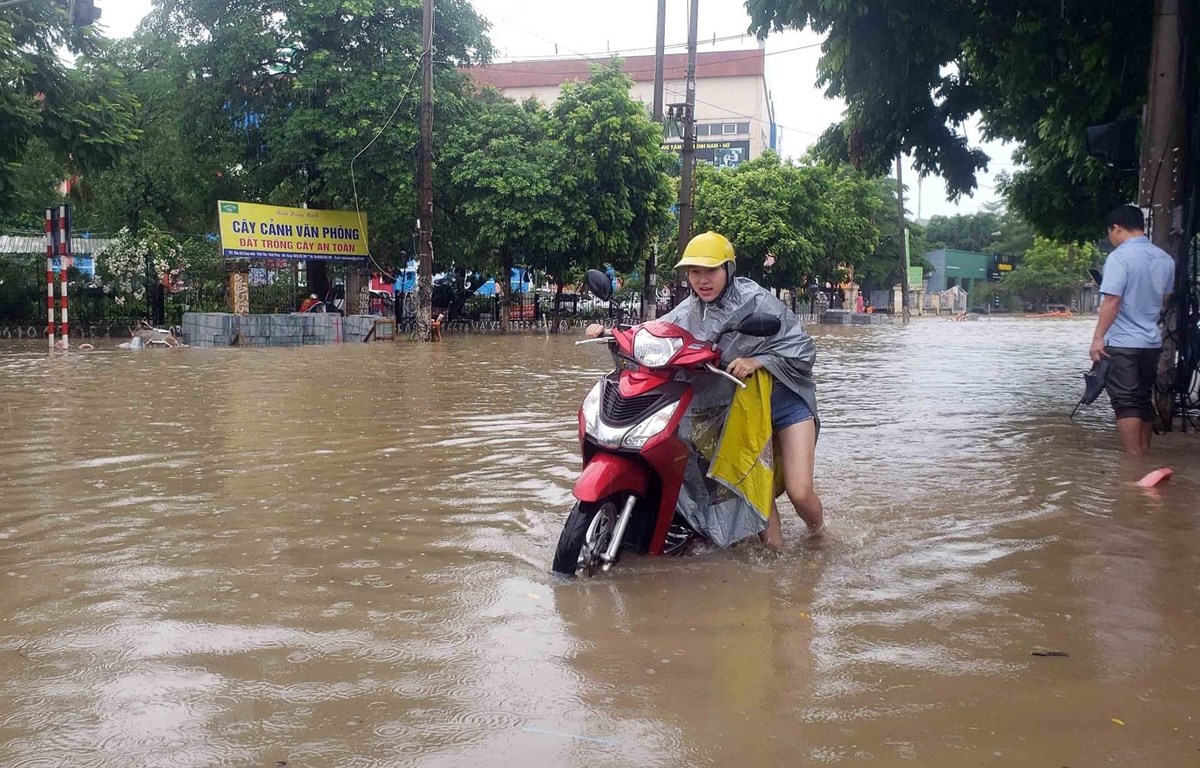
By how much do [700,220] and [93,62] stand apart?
93.7 ft

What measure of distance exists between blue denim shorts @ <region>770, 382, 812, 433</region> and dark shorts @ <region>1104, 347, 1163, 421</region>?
9.92ft

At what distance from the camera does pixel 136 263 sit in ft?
90.5

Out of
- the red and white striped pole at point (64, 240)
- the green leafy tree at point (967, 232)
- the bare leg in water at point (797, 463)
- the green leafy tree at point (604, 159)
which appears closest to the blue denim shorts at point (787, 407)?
the bare leg in water at point (797, 463)

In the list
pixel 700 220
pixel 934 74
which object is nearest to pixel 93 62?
pixel 934 74

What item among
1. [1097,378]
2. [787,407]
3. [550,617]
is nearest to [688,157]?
[1097,378]

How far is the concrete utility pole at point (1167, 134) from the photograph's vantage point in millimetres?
7883

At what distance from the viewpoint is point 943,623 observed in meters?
3.73

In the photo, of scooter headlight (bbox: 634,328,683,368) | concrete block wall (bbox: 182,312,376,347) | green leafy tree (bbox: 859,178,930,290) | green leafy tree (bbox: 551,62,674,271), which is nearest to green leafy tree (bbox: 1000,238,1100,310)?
green leafy tree (bbox: 859,178,930,290)

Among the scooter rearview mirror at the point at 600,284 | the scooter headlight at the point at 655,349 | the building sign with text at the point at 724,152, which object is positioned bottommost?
the scooter headlight at the point at 655,349

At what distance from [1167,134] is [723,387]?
5325mm

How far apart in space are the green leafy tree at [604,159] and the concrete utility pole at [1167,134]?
73.6 feet

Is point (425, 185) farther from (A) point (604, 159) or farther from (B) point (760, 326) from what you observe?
(B) point (760, 326)

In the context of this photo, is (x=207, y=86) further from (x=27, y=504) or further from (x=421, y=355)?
(x=27, y=504)

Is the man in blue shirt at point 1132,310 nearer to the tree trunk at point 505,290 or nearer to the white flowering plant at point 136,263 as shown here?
the tree trunk at point 505,290
